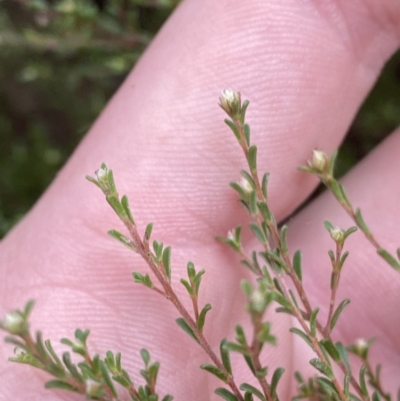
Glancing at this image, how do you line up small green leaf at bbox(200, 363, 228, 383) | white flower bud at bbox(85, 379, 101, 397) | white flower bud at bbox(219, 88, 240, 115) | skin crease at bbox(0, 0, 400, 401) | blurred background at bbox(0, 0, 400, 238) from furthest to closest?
blurred background at bbox(0, 0, 400, 238) → skin crease at bbox(0, 0, 400, 401) → white flower bud at bbox(219, 88, 240, 115) → small green leaf at bbox(200, 363, 228, 383) → white flower bud at bbox(85, 379, 101, 397)

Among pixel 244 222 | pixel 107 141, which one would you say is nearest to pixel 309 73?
pixel 244 222

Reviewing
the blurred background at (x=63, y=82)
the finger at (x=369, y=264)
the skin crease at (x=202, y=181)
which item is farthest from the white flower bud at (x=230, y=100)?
the blurred background at (x=63, y=82)

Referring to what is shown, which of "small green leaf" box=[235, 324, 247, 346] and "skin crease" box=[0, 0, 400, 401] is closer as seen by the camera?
"small green leaf" box=[235, 324, 247, 346]

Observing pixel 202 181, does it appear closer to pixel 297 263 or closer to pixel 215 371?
pixel 297 263

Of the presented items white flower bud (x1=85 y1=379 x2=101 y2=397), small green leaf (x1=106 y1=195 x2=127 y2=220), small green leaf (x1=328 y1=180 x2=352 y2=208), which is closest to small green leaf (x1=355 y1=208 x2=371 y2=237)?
small green leaf (x1=328 y1=180 x2=352 y2=208)

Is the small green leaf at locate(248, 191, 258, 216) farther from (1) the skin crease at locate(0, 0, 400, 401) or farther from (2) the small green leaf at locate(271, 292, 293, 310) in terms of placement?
(1) the skin crease at locate(0, 0, 400, 401)

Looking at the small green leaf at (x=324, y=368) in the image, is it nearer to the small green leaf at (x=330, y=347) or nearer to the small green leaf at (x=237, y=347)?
the small green leaf at (x=330, y=347)

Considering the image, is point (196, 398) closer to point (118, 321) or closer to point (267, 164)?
point (118, 321)
